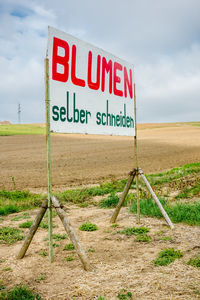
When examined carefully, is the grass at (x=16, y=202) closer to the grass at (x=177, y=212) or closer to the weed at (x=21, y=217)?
the weed at (x=21, y=217)

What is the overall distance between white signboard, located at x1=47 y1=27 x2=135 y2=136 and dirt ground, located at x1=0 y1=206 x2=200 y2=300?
6.19ft

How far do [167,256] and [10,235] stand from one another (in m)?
2.80

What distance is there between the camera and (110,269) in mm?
3715

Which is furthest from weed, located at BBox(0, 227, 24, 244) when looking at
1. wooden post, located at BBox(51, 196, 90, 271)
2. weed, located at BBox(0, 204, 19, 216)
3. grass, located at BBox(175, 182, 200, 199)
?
grass, located at BBox(175, 182, 200, 199)

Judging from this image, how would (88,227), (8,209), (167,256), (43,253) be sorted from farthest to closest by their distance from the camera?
(8,209) → (88,227) → (43,253) → (167,256)

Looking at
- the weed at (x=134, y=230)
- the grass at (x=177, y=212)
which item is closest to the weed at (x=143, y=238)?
the weed at (x=134, y=230)

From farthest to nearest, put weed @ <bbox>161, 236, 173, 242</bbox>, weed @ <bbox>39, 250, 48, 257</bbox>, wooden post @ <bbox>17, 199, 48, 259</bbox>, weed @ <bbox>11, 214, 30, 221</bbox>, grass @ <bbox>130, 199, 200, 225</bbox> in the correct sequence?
1. weed @ <bbox>11, 214, 30, 221</bbox>
2. grass @ <bbox>130, 199, 200, 225</bbox>
3. weed @ <bbox>161, 236, 173, 242</bbox>
4. weed @ <bbox>39, 250, 48, 257</bbox>
5. wooden post @ <bbox>17, 199, 48, 259</bbox>

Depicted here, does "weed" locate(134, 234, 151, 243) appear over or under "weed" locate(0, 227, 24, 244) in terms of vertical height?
over

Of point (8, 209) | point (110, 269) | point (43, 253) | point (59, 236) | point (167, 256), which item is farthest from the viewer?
point (8, 209)

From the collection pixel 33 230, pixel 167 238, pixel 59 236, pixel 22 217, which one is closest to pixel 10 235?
pixel 59 236

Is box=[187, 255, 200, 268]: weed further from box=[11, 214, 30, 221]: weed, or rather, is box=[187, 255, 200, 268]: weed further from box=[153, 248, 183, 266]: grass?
box=[11, 214, 30, 221]: weed

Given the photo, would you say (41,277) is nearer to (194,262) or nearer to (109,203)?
(194,262)

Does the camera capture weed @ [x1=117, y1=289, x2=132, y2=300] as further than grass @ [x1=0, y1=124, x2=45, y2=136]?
No

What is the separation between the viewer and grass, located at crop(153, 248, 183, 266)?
381cm
